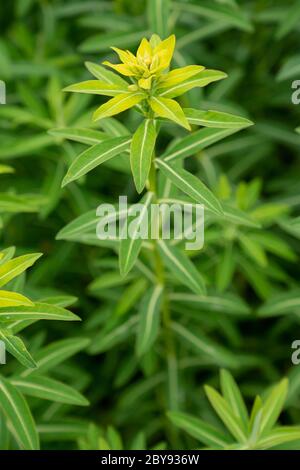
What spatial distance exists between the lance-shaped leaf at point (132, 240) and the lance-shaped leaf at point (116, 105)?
0.31m

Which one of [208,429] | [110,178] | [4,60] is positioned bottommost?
[208,429]

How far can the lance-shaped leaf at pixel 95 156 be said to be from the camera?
5.60 ft

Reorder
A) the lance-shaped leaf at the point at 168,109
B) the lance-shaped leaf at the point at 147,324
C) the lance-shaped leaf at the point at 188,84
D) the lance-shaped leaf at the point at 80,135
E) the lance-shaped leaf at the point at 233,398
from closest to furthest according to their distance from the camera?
the lance-shaped leaf at the point at 168,109 < the lance-shaped leaf at the point at 188,84 < the lance-shaped leaf at the point at 80,135 < the lance-shaped leaf at the point at 233,398 < the lance-shaped leaf at the point at 147,324

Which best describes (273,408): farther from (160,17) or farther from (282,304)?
(160,17)

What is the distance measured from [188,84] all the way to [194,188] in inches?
9.8

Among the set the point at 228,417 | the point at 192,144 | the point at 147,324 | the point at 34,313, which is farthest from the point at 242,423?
the point at 192,144

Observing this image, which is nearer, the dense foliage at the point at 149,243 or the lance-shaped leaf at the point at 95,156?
the lance-shaped leaf at the point at 95,156

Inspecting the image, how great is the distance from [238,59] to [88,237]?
1.31 m

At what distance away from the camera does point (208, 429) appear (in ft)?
6.84

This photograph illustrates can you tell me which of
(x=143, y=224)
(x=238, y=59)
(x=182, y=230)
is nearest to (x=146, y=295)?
(x=182, y=230)

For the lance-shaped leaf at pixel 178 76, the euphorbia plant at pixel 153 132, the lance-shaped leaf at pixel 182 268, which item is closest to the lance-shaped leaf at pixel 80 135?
the euphorbia plant at pixel 153 132

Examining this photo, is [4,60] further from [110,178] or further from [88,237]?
[88,237]

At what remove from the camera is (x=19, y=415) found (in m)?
1.85

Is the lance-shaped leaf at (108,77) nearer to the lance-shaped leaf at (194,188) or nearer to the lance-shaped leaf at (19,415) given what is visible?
the lance-shaped leaf at (194,188)
